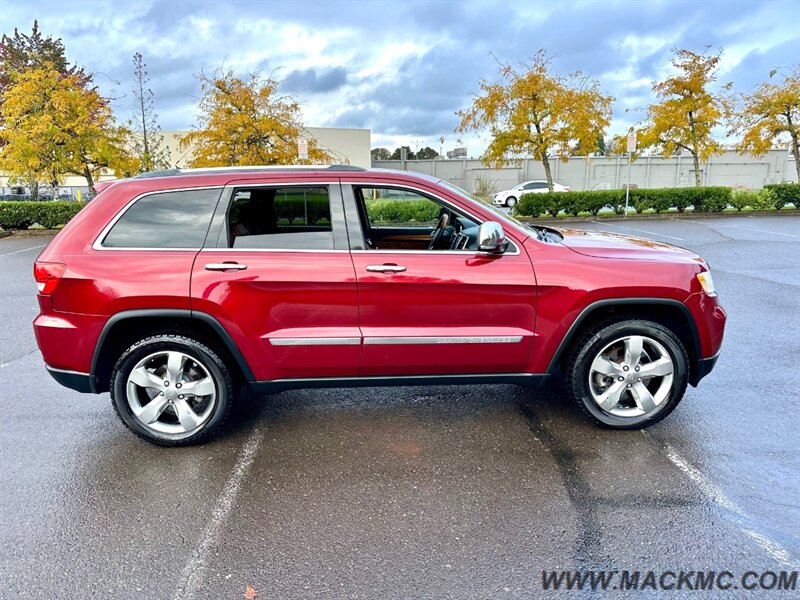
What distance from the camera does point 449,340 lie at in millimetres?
3387

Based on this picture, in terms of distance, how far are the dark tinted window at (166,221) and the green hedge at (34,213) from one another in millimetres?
16138

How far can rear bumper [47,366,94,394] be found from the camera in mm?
3361

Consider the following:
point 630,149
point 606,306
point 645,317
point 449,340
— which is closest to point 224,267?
point 449,340

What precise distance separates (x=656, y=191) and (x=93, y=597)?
2189 centimetres

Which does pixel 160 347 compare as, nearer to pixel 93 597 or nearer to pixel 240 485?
pixel 240 485

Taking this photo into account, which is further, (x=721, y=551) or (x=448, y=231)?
(x=448, y=231)

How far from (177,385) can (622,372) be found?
9.76 feet

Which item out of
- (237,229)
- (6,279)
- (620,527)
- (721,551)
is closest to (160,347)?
(237,229)

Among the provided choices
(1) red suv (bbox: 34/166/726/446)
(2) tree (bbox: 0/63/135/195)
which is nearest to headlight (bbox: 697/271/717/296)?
(1) red suv (bbox: 34/166/726/446)

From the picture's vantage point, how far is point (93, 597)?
2.28 metres

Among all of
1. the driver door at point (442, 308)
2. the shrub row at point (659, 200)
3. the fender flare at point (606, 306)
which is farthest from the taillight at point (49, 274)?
the shrub row at point (659, 200)

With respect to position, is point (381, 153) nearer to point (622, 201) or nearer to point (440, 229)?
point (622, 201)

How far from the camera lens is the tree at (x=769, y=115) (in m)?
21.0

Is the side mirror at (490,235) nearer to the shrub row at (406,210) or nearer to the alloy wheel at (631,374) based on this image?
the alloy wheel at (631,374)
